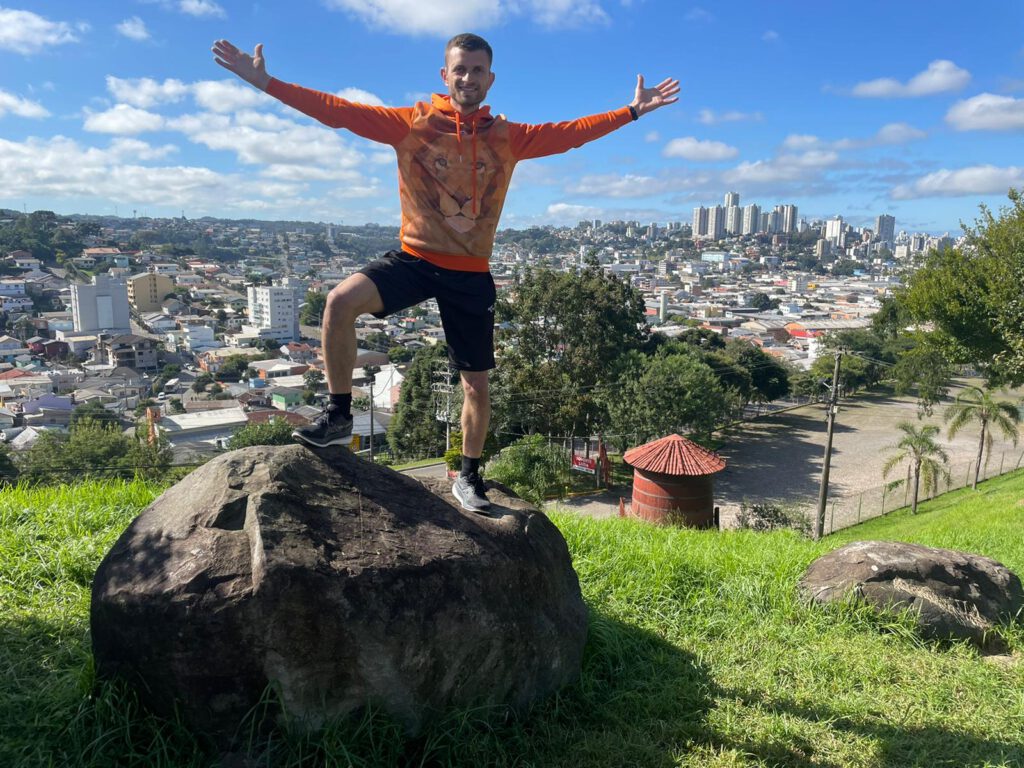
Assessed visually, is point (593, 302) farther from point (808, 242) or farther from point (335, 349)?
point (808, 242)

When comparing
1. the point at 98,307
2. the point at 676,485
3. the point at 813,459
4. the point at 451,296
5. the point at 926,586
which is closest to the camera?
the point at 451,296

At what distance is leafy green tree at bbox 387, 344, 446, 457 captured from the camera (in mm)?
25234

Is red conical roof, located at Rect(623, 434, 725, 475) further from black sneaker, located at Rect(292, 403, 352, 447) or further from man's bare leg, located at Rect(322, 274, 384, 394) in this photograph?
man's bare leg, located at Rect(322, 274, 384, 394)

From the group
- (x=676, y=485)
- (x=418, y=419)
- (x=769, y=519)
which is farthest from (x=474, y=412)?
(x=418, y=419)

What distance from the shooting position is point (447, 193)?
3453 mm

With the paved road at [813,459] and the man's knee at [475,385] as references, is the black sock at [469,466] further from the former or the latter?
the paved road at [813,459]

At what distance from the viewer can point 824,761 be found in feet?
10.1

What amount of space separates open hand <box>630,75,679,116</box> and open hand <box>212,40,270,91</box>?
1.76 meters

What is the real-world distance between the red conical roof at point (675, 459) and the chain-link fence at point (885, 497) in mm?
7692

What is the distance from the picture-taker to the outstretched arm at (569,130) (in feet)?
11.7

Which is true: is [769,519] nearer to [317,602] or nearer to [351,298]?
[351,298]

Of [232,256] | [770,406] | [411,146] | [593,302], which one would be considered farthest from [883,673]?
[232,256]

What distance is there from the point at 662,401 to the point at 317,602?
20.3m

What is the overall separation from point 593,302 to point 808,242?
617ft
